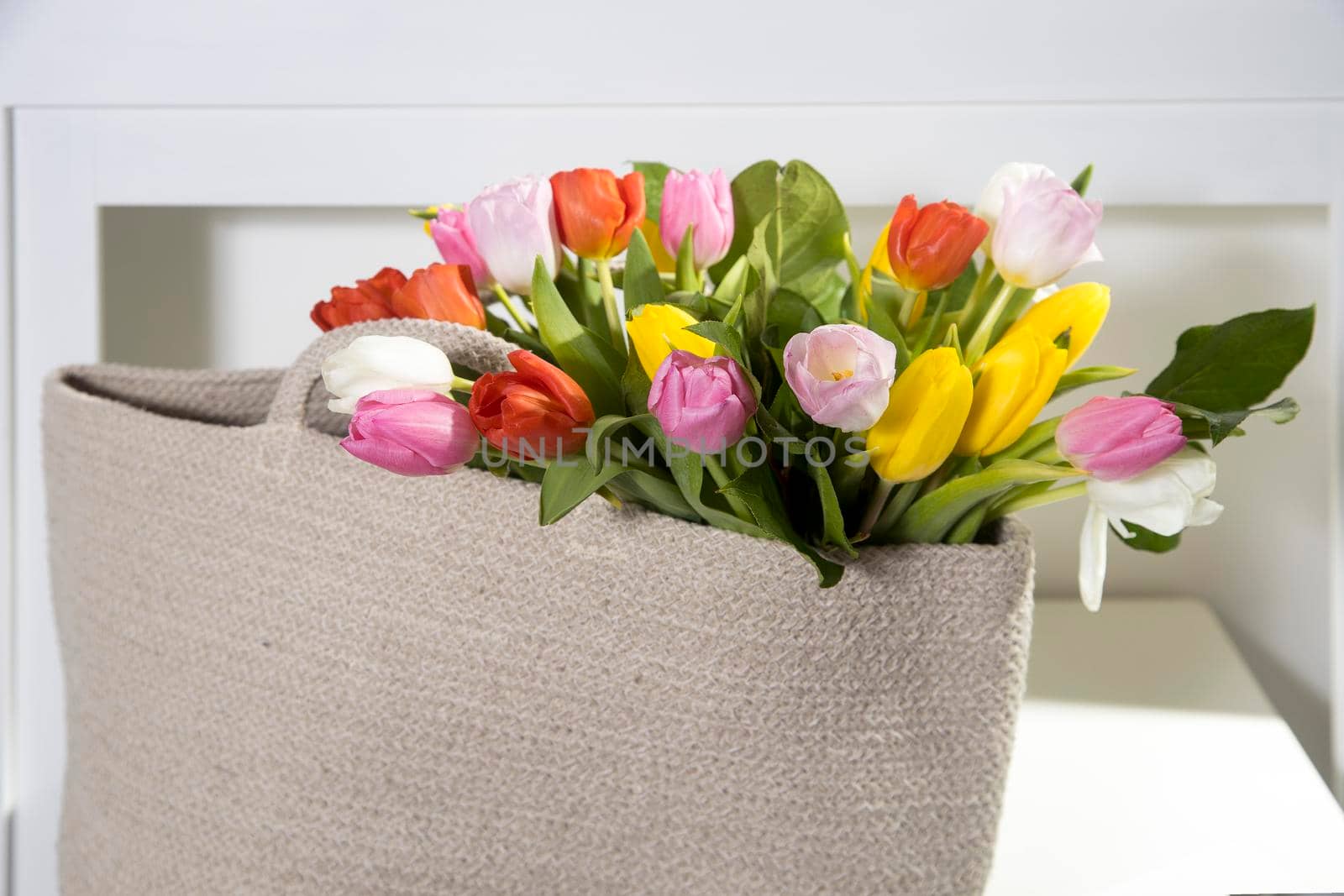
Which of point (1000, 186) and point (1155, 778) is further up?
point (1000, 186)

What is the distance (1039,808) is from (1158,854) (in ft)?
0.20

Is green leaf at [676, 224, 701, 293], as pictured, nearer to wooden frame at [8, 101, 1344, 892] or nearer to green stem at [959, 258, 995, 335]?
green stem at [959, 258, 995, 335]

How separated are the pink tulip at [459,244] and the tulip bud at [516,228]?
0.08 feet

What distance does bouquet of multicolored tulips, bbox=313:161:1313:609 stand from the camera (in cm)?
33

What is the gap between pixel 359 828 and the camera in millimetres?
430

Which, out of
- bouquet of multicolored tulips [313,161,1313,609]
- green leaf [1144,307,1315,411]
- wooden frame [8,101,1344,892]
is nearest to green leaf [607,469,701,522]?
bouquet of multicolored tulips [313,161,1313,609]

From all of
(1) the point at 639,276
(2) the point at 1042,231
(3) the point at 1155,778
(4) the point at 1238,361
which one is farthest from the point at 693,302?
(3) the point at 1155,778

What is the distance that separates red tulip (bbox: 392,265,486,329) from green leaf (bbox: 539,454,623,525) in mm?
117

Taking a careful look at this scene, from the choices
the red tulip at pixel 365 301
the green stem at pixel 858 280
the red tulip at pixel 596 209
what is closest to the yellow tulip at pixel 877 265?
the green stem at pixel 858 280

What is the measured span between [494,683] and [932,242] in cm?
24

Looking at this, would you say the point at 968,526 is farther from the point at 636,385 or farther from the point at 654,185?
the point at 654,185

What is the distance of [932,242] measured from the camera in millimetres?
383

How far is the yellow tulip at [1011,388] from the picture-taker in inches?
13.9

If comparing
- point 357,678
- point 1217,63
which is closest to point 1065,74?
point 1217,63
